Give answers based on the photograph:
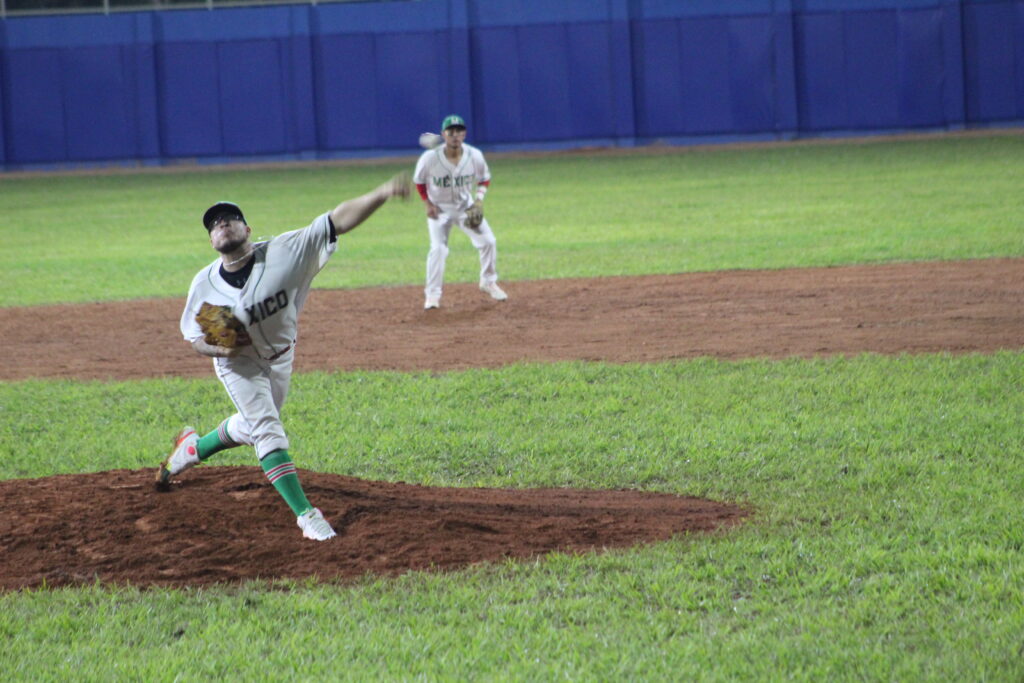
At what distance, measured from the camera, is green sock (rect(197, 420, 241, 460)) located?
21.2 ft

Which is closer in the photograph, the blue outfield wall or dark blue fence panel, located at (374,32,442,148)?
the blue outfield wall

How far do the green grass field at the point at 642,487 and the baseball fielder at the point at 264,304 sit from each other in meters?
0.70

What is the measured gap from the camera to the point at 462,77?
40.2m

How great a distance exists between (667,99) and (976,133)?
954cm

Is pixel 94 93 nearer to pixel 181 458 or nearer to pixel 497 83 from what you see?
pixel 497 83

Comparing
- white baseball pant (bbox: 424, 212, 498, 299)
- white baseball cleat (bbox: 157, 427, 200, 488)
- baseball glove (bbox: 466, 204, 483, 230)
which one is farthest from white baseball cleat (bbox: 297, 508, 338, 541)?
baseball glove (bbox: 466, 204, 483, 230)

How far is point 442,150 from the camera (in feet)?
44.7

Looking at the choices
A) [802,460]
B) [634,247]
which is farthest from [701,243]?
[802,460]

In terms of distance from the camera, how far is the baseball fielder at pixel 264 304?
19.5ft

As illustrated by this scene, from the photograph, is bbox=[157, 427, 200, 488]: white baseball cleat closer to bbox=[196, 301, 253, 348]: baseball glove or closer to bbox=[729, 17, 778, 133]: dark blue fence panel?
bbox=[196, 301, 253, 348]: baseball glove

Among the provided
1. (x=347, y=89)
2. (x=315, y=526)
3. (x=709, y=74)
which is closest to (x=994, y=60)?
(x=709, y=74)

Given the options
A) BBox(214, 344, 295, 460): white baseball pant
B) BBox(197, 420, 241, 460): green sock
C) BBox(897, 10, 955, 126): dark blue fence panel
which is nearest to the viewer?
BBox(214, 344, 295, 460): white baseball pant

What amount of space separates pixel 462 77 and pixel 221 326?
116 ft

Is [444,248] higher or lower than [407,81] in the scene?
lower
